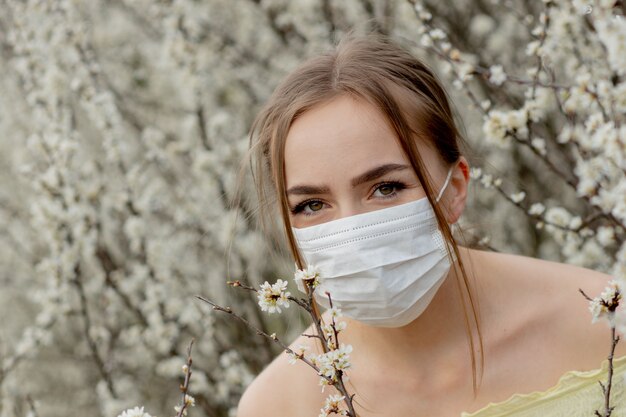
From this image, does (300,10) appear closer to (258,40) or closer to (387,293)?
(258,40)

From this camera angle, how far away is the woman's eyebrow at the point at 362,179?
2.08 meters

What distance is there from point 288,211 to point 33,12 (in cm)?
305

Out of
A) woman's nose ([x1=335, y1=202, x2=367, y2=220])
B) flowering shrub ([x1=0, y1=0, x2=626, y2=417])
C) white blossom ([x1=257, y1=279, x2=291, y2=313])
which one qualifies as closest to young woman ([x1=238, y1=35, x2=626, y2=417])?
woman's nose ([x1=335, y1=202, x2=367, y2=220])

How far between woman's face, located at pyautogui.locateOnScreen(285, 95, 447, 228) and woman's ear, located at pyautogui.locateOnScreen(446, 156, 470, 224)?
0.12 metres

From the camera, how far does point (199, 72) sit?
15.8 ft

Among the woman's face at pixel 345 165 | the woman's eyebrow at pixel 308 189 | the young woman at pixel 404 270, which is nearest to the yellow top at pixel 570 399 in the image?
the young woman at pixel 404 270

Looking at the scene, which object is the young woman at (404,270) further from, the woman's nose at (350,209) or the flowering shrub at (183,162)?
the flowering shrub at (183,162)

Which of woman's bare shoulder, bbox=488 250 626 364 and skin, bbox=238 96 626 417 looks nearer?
skin, bbox=238 96 626 417

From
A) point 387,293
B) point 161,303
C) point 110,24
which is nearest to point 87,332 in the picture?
point 161,303

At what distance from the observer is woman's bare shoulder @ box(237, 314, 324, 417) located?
2512mm

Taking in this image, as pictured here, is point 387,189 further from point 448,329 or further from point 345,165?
point 448,329

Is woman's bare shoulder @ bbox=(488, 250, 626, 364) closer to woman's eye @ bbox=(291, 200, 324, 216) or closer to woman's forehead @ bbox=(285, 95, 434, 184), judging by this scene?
woman's forehead @ bbox=(285, 95, 434, 184)

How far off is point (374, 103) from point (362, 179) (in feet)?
0.72

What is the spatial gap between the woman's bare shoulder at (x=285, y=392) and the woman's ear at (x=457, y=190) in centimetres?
57
